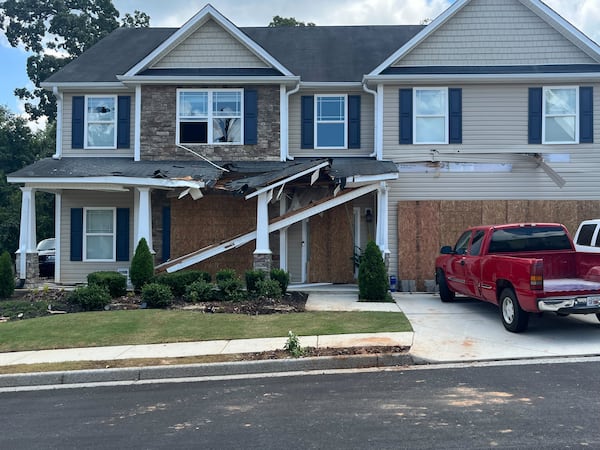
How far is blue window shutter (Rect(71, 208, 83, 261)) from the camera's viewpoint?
1612cm

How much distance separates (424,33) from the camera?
50.1 feet

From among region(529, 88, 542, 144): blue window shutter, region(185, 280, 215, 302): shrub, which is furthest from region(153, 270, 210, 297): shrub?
region(529, 88, 542, 144): blue window shutter

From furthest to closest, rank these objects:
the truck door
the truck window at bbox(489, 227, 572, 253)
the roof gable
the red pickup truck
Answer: the roof gable, the truck door, the truck window at bbox(489, 227, 572, 253), the red pickup truck

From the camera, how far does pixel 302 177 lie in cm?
1420

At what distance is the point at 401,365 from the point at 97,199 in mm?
12055

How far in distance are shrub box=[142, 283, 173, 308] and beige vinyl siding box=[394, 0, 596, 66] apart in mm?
9331

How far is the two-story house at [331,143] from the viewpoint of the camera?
49.0 feet

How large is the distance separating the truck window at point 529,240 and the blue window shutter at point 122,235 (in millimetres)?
10914

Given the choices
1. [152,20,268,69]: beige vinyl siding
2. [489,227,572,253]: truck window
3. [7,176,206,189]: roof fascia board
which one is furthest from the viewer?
[152,20,268,69]: beige vinyl siding

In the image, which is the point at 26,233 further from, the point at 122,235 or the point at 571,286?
the point at 571,286

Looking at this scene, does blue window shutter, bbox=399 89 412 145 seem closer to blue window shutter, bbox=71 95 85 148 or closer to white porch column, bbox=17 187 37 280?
blue window shutter, bbox=71 95 85 148

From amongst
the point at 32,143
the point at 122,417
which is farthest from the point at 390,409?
the point at 32,143

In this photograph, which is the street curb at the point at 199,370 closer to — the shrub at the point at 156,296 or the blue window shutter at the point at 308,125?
the shrub at the point at 156,296

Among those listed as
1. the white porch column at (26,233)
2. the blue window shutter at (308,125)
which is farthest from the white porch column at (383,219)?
the white porch column at (26,233)
